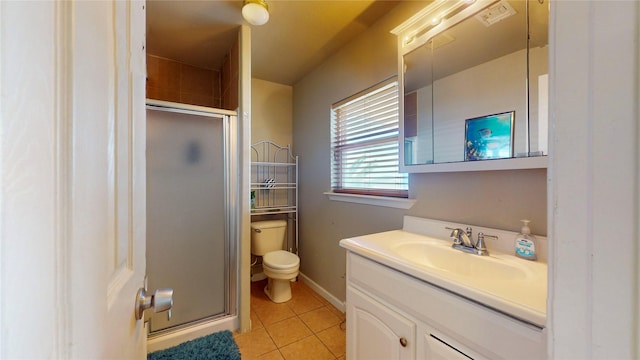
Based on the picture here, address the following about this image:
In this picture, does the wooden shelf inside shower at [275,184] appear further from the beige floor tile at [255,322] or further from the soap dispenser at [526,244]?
the soap dispenser at [526,244]

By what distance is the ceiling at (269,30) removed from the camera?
1.61 m

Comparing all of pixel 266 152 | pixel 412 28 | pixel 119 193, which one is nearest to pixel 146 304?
pixel 119 193

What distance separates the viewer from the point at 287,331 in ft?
5.90

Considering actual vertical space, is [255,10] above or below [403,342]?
above

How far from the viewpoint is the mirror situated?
38.6 inches

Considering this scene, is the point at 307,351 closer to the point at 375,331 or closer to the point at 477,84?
the point at 375,331

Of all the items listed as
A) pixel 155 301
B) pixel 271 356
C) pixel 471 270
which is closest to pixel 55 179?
pixel 155 301

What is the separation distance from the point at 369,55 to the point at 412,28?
454 mm

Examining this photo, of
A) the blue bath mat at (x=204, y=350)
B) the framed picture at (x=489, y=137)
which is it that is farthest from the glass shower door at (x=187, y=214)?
the framed picture at (x=489, y=137)

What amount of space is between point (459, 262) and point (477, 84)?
0.84 meters

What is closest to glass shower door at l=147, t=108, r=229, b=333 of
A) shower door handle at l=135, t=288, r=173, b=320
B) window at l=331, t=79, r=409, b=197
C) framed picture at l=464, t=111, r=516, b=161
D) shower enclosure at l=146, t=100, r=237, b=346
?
shower enclosure at l=146, t=100, r=237, b=346

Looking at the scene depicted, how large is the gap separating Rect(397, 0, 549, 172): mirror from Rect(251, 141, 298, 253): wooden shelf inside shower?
158 centimetres

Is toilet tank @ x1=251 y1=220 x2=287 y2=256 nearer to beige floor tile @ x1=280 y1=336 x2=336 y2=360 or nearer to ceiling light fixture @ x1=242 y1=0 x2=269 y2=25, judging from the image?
beige floor tile @ x1=280 y1=336 x2=336 y2=360

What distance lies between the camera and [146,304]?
0.51 metres
